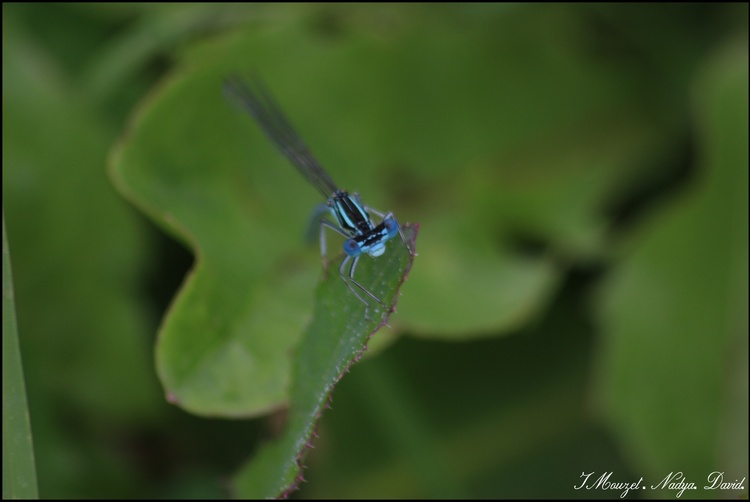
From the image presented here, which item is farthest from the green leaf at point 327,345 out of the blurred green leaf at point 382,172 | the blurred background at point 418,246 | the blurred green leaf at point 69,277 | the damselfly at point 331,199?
the blurred green leaf at point 69,277

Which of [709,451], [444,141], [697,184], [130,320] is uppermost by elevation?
[130,320]

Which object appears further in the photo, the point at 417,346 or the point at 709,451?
the point at 417,346

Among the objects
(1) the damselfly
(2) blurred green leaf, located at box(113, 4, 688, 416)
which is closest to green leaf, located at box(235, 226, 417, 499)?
(1) the damselfly

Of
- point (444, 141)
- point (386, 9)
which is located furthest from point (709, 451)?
point (386, 9)

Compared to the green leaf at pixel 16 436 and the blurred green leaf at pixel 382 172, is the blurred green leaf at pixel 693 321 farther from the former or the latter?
the green leaf at pixel 16 436

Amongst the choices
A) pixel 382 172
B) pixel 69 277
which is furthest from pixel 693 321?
pixel 69 277

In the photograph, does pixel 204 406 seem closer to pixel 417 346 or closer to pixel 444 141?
pixel 417 346
